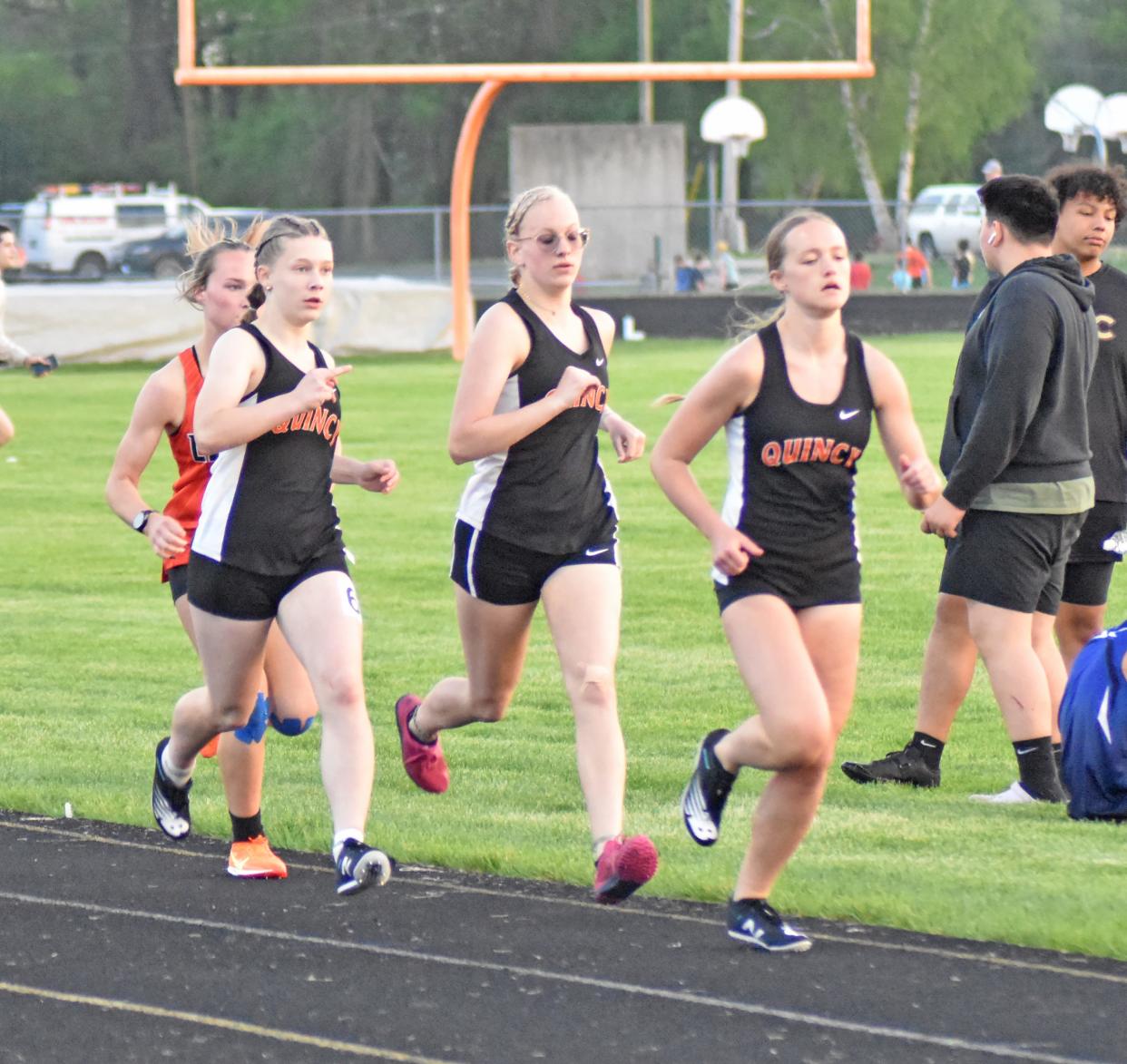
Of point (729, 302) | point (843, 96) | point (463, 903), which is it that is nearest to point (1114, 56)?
point (843, 96)

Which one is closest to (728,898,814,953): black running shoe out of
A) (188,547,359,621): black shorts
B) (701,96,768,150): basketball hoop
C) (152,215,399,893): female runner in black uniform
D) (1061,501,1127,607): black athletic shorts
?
(152,215,399,893): female runner in black uniform

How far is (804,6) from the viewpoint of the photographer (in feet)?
91.9

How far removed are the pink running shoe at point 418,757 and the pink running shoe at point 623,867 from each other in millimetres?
1790

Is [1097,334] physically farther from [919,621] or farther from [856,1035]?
[919,621]

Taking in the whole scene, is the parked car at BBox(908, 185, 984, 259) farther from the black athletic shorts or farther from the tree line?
the black athletic shorts

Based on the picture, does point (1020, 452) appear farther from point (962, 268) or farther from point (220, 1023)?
point (962, 268)

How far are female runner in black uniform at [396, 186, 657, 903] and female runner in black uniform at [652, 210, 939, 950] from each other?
1.84 feet

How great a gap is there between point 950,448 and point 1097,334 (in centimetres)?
64

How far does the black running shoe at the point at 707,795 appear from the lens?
217 inches

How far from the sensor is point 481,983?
5012 mm

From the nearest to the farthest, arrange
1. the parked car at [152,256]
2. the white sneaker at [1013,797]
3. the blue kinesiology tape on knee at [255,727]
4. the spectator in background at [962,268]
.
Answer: the blue kinesiology tape on knee at [255,727], the white sneaker at [1013,797], the spectator in background at [962,268], the parked car at [152,256]

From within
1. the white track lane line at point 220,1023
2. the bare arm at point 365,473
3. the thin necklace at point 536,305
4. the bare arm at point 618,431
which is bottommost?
the white track lane line at point 220,1023

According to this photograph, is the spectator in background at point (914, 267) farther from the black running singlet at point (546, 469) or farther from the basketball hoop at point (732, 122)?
the black running singlet at point (546, 469)

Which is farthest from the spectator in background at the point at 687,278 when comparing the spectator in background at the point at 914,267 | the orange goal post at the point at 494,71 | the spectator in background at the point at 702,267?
the orange goal post at the point at 494,71
